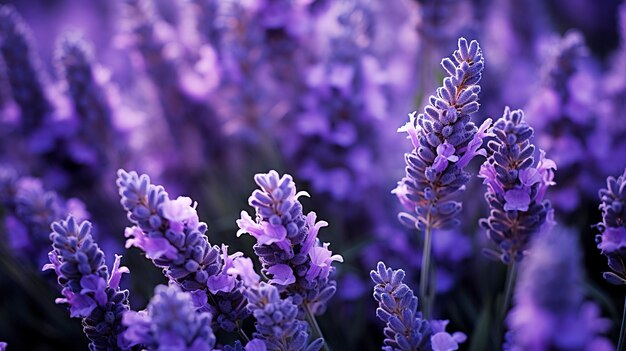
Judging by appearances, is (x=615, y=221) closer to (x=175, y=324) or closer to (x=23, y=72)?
(x=175, y=324)

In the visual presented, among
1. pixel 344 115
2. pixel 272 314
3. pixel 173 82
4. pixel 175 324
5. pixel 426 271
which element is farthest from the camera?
pixel 173 82

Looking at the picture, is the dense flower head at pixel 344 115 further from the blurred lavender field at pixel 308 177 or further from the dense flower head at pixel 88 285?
the dense flower head at pixel 88 285

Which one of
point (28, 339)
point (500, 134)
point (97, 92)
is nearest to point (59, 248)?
point (500, 134)

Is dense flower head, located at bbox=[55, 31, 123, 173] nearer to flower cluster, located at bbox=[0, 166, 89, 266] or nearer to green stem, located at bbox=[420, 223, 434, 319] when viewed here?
flower cluster, located at bbox=[0, 166, 89, 266]

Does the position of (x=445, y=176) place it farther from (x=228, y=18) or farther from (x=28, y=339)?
(x=28, y=339)

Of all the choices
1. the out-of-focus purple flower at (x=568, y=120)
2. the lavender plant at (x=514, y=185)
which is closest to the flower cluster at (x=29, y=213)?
the lavender plant at (x=514, y=185)

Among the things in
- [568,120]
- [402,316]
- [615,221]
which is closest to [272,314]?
[402,316]
